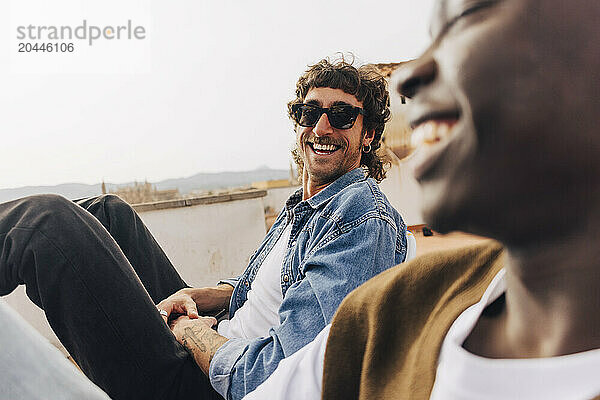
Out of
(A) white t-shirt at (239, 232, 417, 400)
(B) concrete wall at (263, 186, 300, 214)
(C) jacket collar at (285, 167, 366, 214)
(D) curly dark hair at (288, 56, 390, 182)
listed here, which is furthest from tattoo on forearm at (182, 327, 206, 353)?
(B) concrete wall at (263, 186, 300, 214)

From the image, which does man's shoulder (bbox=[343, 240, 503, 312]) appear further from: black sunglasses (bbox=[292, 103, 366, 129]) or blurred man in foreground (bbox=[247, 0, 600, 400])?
black sunglasses (bbox=[292, 103, 366, 129])

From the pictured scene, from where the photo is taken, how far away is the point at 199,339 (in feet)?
3.00

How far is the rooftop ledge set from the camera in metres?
2.41

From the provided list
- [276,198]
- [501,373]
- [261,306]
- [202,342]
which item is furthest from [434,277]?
[276,198]

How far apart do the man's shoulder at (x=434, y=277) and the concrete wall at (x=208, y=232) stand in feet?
7.05

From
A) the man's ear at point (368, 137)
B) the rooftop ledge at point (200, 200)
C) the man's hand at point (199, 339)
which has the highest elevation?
the man's ear at point (368, 137)

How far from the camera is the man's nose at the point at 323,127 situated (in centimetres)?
118

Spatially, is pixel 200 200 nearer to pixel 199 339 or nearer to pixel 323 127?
pixel 323 127

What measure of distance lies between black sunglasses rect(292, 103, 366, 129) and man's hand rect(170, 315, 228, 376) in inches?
19.5

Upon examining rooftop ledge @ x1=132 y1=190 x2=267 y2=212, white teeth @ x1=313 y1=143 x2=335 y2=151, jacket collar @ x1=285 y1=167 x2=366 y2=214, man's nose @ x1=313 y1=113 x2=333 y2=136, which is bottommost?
rooftop ledge @ x1=132 y1=190 x2=267 y2=212

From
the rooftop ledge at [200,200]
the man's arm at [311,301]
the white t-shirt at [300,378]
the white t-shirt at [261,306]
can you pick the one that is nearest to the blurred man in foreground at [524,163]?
the white t-shirt at [300,378]

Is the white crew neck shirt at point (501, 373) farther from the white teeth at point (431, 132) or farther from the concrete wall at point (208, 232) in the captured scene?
the concrete wall at point (208, 232)

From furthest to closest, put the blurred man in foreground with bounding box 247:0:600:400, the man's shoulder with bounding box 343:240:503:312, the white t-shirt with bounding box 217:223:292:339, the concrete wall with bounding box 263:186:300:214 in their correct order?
the concrete wall with bounding box 263:186:300:214
the white t-shirt with bounding box 217:223:292:339
the man's shoulder with bounding box 343:240:503:312
the blurred man in foreground with bounding box 247:0:600:400

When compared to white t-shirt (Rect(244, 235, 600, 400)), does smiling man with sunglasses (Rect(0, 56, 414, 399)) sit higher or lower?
lower
